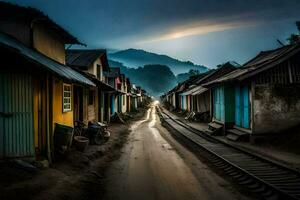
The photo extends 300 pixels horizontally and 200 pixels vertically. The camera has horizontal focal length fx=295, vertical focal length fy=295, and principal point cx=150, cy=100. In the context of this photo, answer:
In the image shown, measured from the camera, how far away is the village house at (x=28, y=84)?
8.43 meters

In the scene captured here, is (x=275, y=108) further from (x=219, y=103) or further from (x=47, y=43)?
(x=47, y=43)

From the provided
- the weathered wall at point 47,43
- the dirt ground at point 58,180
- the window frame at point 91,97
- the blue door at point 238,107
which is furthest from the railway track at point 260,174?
the window frame at point 91,97

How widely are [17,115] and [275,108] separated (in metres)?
12.2

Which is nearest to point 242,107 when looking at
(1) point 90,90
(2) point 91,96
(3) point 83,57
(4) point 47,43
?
(1) point 90,90

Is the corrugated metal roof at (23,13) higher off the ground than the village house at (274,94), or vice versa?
the corrugated metal roof at (23,13)

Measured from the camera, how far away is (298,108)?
1519 cm

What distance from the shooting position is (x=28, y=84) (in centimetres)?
877

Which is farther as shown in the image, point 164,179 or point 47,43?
Result: point 47,43

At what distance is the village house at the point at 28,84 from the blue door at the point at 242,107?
9.59m

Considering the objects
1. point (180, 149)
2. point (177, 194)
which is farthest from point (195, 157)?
point (177, 194)

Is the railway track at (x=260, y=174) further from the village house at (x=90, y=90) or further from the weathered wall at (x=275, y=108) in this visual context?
the village house at (x=90, y=90)

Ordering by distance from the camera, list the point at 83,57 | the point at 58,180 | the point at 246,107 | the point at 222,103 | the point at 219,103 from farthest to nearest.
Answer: the point at 83,57 < the point at 219,103 < the point at 222,103 < the point at 246,107 < the point at 58,180

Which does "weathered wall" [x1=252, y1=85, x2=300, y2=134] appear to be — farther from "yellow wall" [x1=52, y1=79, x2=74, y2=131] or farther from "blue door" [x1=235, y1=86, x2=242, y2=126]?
"yellow wall" [x1=52, y1=79, x2=74, y2=131]

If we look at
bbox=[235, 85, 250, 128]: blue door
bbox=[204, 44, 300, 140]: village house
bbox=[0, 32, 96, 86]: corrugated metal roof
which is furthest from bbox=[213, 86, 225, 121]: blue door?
bbox=[0, 32, 96, 86]: corrugated metal roof
